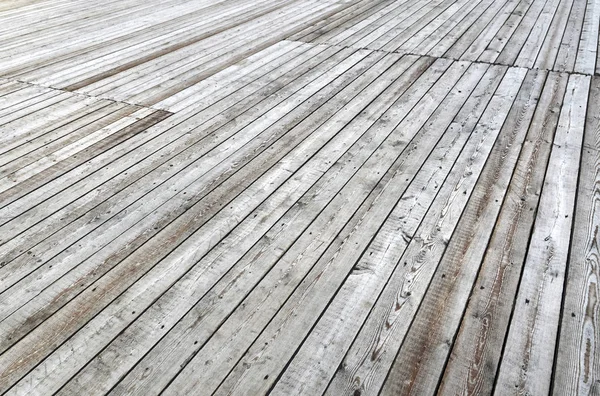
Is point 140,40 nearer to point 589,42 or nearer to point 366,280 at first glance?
point 366,280

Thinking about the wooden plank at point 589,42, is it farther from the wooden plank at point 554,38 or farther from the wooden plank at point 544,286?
the wooden plank at point 544,286

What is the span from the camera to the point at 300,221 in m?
2.23

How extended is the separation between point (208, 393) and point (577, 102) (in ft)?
9.77

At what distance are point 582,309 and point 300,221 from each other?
1.10 m

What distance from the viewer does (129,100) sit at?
3426 millimetres

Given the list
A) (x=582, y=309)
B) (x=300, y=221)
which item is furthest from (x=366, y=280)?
(x=582, y=309)

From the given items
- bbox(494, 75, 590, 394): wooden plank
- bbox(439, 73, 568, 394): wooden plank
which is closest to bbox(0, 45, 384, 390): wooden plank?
bbox(439, 73, 568, 394): wooden plank

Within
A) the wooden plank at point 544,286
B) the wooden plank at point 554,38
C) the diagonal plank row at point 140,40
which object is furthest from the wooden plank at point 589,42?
the diagonal plank row at point 140,40

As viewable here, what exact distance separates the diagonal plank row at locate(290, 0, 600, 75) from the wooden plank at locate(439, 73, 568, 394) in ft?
5.43

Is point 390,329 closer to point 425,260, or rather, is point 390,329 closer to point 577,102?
point 425,260

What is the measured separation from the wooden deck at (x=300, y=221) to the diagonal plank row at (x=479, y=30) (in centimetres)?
9

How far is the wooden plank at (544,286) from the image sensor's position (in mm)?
1561

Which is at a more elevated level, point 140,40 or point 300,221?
point 140,40

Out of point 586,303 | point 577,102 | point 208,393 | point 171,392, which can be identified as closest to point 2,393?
point 171,392
